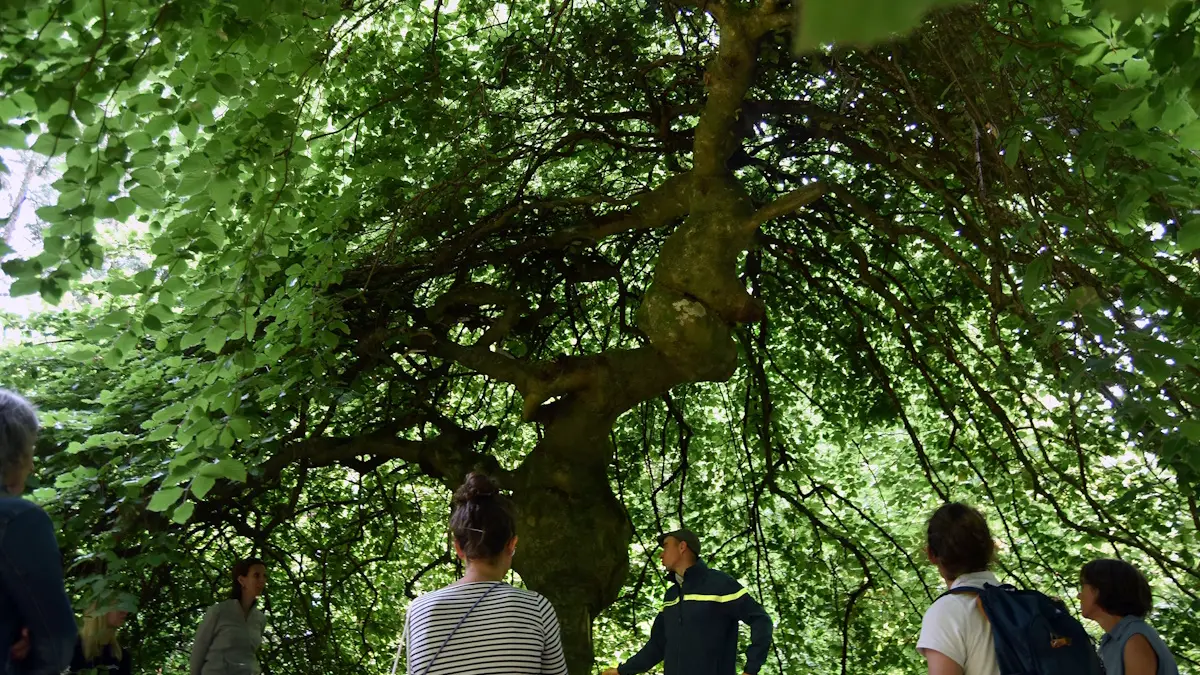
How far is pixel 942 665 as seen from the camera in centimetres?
244

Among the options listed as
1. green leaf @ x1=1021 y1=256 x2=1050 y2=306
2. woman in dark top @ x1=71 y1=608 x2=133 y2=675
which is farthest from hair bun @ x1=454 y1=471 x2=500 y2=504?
woman in dark top @ x1=71 y1=608 x2=133 y2=675

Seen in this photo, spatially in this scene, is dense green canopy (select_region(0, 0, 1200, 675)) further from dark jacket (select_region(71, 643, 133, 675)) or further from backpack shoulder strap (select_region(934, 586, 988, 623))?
backpack shoulder strap (select_region(934, 586, 988, 623))

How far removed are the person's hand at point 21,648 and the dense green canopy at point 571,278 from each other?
0.66 meters

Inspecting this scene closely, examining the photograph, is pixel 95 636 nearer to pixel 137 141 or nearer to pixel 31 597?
pixel 31 597

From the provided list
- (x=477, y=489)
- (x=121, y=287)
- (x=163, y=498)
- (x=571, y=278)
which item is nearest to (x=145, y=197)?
(x=121, y=287)

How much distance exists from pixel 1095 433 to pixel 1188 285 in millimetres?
2549

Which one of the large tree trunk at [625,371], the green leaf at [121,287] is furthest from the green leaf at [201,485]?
the large tree trunk at [625,371]

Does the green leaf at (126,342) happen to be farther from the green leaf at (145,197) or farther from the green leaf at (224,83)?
the green leaf at (224,83)

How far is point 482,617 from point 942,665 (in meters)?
1.14

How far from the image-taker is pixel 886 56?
420cm

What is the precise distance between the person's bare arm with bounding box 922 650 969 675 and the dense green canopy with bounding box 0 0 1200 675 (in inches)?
30.0

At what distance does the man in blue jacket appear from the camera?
13.4ft

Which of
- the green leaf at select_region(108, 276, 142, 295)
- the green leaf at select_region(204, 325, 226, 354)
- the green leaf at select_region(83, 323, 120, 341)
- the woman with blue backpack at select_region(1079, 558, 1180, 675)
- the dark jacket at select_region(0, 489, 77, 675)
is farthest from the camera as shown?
A: the woman with blue backpack at select_region(1079, 558, 1180, 675)

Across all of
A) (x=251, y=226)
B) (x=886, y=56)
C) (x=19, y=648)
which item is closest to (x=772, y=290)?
(x=886, y=56)
